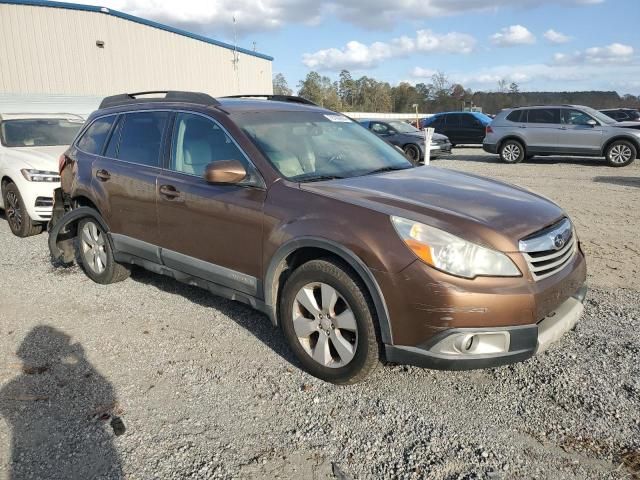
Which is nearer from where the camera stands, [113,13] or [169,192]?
[169,192]

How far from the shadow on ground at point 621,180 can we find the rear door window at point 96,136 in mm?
10472

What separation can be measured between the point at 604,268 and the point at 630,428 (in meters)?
3.06

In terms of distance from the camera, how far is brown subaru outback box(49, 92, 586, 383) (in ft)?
9.09

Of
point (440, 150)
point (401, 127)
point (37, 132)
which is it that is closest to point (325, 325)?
point (37, 132)

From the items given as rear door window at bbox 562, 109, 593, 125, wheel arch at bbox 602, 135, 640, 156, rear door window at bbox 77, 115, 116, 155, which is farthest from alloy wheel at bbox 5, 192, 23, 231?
wheel arch at bbox 602, 135, 640, 156

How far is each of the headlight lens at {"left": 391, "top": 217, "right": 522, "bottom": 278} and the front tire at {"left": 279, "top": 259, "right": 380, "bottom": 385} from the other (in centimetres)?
45

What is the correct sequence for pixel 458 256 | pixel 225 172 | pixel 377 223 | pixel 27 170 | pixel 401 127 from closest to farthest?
pixel 458 256 → pixel 377 223 → pixel 225 172 → pixel 27 170 → pixel 401 127

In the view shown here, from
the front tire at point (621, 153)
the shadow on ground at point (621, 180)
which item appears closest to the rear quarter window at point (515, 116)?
the front tire at point (621, 153)

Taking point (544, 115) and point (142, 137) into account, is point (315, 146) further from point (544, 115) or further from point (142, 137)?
point (544, 115)

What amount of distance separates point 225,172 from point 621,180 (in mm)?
11244

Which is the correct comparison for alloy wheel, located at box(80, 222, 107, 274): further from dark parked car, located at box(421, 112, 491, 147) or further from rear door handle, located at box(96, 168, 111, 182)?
dark parked car, located at box(421, 112, 491, 147)

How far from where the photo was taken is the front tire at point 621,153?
14.2 metres

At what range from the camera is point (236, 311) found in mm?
4520

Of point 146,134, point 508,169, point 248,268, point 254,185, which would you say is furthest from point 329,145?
point 508,169
